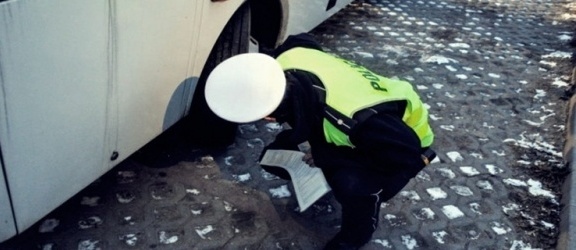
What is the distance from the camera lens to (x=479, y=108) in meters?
4.67

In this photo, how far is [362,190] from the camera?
100.0 inches

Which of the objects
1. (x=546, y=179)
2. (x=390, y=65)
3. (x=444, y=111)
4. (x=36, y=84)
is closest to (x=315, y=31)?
(x=390, y=65)

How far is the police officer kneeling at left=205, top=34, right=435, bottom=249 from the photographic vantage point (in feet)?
7.81

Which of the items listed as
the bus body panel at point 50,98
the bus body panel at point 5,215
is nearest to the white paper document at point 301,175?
the bus body panel at point 50,98

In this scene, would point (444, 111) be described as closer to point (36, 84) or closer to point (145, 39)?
point (145, 39)

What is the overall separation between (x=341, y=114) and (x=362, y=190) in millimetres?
400

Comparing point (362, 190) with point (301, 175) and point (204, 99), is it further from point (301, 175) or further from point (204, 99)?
point (204, 99)

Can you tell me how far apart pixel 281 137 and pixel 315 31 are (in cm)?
305

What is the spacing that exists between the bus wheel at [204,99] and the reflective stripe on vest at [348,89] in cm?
52

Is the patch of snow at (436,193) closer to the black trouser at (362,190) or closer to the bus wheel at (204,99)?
the black trouser at (362,190)

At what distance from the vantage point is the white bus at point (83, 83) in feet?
5.94

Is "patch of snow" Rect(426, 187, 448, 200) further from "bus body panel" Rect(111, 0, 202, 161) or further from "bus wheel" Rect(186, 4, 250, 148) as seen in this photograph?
"bus body panel" Rect(111, 0, 202, 161)

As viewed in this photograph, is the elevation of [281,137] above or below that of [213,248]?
above

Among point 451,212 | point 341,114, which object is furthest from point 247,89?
point 451,212
